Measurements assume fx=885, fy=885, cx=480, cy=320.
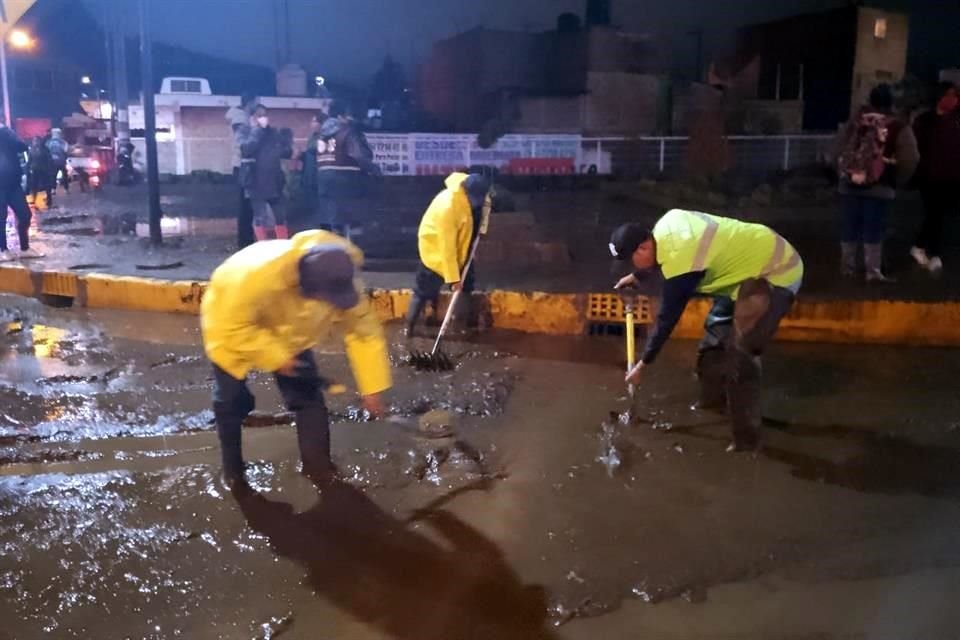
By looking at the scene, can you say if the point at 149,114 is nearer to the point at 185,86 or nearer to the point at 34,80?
the point at 185,86

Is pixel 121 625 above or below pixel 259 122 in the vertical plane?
below

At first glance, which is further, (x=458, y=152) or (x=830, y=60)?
(x=830, y=60)

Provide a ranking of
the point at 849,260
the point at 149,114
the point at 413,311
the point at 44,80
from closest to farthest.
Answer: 1. the point at 413,311
2. the point at 849,260
3. the point at 149,114
4. the point at 44,80

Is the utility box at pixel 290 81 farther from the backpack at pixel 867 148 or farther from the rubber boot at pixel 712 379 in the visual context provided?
the rubber boot at pixel 712 379

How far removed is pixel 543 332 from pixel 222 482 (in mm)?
3673

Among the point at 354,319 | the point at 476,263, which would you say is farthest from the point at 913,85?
the point at 354,319

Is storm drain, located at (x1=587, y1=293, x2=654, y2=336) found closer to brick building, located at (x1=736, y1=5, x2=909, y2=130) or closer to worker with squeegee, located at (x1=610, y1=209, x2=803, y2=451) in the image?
worker with squeegee, located at (x1=610, y1=209, x2=803, y2=451)

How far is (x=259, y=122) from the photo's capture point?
966cm

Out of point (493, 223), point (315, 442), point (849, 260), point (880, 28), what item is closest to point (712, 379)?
point (315, 442)

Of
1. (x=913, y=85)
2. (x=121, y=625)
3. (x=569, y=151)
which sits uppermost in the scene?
(x=913, y=85)

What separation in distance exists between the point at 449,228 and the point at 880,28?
32.8m

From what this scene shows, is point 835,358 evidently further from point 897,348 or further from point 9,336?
point 9,336

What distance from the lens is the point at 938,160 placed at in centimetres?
809

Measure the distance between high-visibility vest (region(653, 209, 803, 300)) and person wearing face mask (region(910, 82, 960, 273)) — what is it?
4.23m
